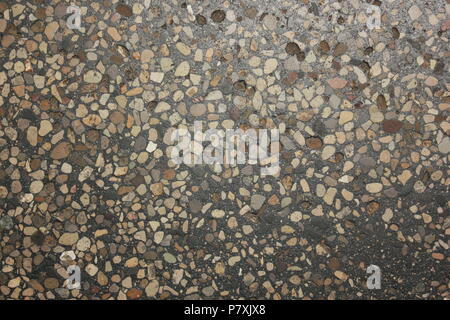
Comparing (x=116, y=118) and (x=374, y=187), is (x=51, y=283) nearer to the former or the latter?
(x=116, y=118)

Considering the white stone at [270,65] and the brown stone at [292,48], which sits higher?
the brown stone at [292,48]

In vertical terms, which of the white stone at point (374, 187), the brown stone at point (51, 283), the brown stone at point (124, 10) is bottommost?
the brown stone at point (51, 283)

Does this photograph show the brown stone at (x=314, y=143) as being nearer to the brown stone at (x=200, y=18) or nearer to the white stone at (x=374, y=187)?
the white stone at (x=374, y=187)

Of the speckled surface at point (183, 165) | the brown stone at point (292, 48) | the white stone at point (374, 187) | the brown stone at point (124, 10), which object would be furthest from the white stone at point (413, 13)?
the brown stone at point (124, 10)

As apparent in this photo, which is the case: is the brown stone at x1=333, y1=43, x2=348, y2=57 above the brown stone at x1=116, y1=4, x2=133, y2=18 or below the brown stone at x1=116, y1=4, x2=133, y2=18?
below

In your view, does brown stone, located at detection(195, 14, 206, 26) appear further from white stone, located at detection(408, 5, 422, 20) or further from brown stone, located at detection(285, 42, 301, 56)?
white stone, located at detection(408, 5, 422, 20)

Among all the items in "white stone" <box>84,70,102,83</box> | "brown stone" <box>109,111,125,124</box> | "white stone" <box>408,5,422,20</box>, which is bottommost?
"brown stone" <box>109,111,125,124</box>

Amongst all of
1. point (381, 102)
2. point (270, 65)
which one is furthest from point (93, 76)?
point (381, 102)

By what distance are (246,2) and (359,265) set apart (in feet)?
2.46

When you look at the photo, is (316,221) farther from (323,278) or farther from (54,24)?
(54,24)

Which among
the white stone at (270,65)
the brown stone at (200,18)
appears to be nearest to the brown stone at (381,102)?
the white stone at (270,65)

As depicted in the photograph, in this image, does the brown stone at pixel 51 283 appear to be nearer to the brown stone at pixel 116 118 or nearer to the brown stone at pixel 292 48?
the brown stone at pixel 116 118

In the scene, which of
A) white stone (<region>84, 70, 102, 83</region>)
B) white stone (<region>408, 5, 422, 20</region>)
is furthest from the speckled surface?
white stone (<region>408, 5, 422, 20</region>)

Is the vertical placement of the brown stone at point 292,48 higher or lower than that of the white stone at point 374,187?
higher
